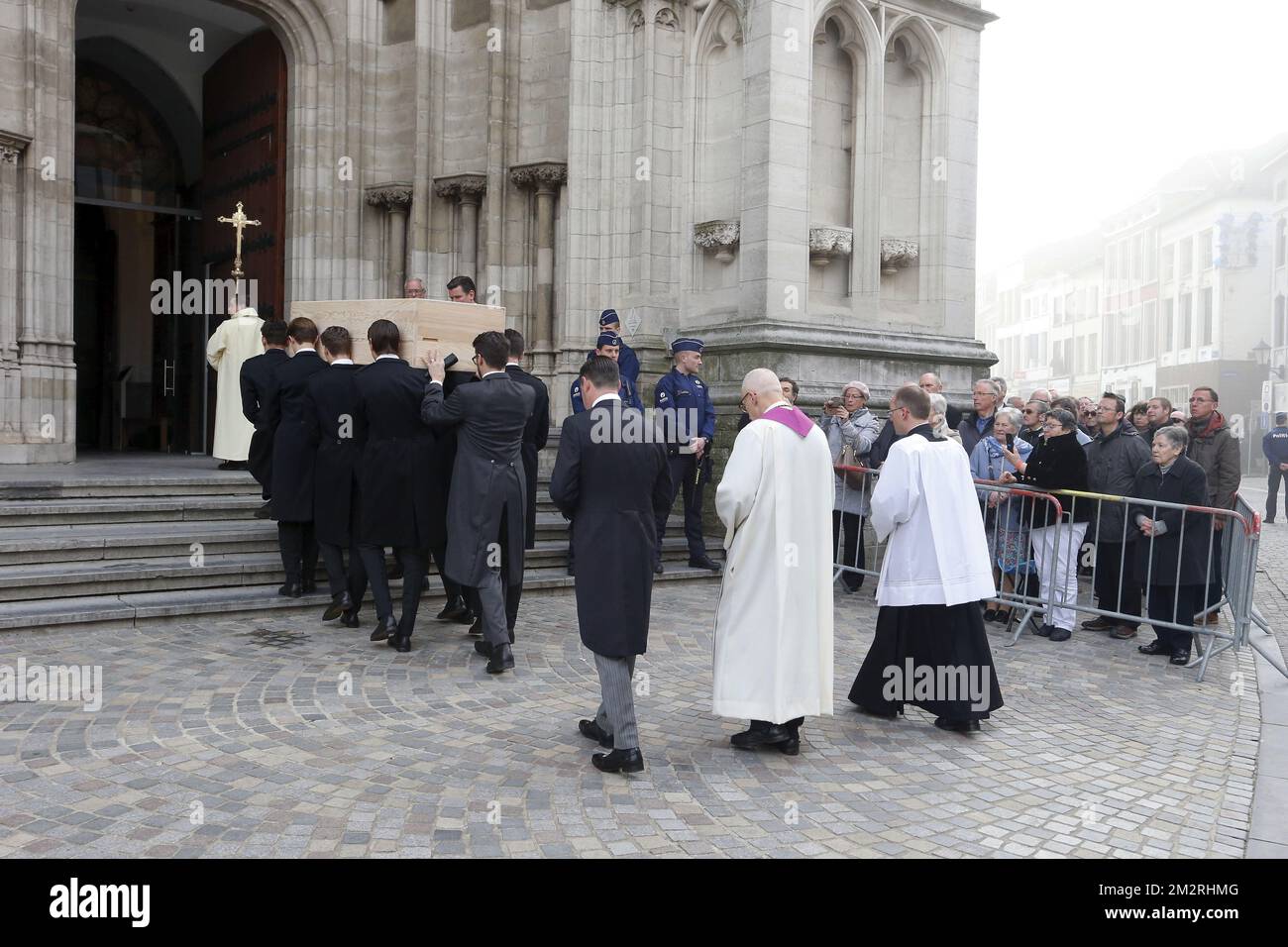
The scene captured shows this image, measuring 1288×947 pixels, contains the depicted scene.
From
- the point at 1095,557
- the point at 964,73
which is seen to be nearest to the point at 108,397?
the point at 964,73

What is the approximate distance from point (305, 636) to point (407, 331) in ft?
7.03

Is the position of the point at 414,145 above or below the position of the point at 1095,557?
above

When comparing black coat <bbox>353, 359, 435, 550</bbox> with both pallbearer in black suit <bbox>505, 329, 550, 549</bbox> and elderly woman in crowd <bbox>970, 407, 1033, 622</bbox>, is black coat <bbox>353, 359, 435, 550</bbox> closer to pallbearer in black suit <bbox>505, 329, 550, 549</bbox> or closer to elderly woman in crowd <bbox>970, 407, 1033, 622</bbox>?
pallbearer in black suit <bbox>505, 329, 550, 549</bbox>

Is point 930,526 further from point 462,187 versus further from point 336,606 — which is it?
point 462,187

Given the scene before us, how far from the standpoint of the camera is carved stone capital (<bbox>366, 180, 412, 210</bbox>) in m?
12.4

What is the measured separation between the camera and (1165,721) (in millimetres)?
5867

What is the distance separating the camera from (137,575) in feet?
23.9

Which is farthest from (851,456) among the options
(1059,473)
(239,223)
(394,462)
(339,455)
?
(239,223)

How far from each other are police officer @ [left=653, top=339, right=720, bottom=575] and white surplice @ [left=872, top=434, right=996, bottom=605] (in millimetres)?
3648

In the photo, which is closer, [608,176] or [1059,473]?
[1059,473]

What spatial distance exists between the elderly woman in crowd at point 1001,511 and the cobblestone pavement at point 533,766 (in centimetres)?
180

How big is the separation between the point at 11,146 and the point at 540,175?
5.38 meters
